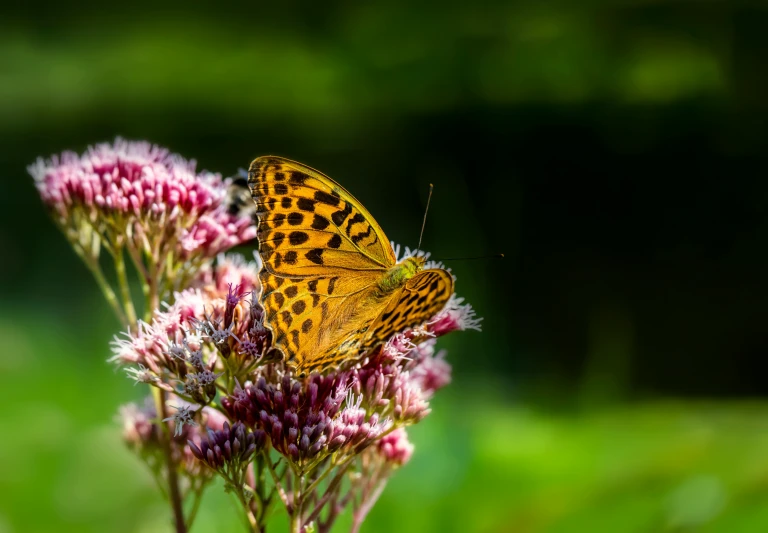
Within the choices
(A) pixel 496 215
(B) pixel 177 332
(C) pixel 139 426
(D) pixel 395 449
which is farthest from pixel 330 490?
(A) pixel 496 215

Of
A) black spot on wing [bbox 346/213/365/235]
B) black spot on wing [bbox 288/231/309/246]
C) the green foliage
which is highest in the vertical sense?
the green foliage

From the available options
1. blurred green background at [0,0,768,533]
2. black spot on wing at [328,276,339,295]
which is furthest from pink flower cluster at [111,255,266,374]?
blurred green background at [0,0,768,533]

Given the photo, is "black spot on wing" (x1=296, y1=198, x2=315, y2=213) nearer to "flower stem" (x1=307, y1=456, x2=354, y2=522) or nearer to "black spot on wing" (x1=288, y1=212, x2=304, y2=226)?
"black spot on wing" (x1=288, y1=212, x2=304, y2=226)

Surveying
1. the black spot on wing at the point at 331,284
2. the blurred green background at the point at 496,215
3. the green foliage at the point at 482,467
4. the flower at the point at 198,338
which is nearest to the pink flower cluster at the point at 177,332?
the flower at the point at 198,338

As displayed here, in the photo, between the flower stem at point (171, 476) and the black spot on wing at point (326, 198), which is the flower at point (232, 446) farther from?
the black spot on wing at point (326, 198)

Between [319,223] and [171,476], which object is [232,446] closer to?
[171,476]

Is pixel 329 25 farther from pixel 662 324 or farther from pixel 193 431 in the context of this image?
pixel 193 431
